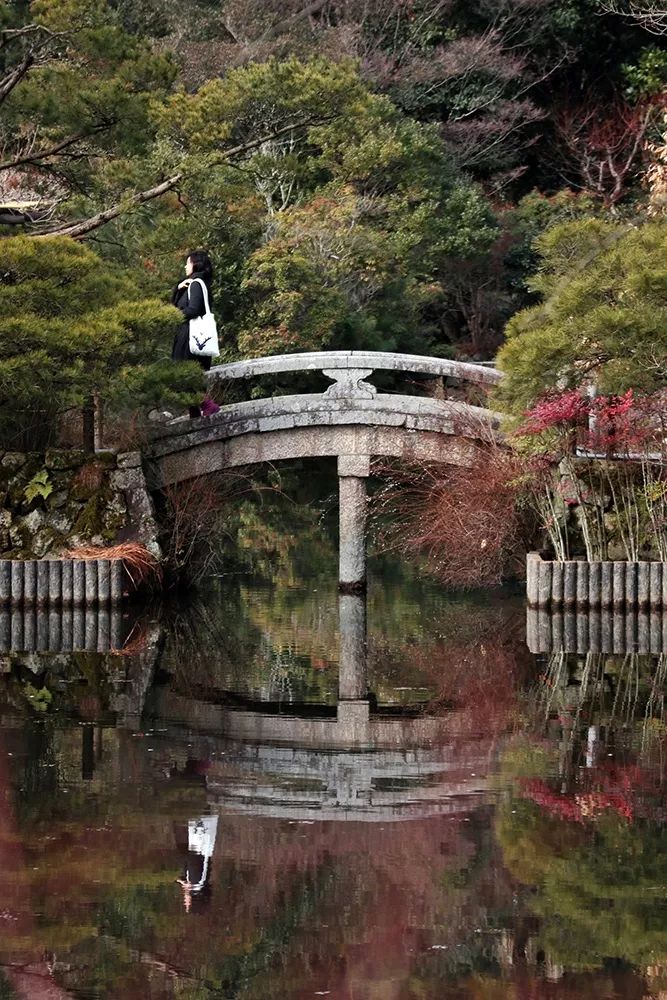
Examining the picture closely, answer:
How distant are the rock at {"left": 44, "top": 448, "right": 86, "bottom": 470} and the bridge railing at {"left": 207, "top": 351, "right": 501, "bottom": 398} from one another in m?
1.51

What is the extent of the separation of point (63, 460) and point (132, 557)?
1503mm

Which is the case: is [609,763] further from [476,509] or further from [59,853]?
[476,509]

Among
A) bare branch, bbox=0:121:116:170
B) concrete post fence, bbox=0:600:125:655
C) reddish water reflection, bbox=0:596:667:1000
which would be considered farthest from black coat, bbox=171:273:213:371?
reddish water reflection, bbox=0:596:667:1000

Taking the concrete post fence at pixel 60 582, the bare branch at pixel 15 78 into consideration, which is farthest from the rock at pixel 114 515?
the bare branch at pixel 15 78

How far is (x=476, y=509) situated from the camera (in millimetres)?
18484

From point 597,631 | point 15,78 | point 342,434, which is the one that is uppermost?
point 15,78

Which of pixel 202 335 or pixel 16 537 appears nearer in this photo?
pixel 202 335

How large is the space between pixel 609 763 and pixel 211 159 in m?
9.74

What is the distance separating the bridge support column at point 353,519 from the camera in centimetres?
1959

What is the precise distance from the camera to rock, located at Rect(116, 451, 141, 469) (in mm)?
19281

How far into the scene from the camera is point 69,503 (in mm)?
19078

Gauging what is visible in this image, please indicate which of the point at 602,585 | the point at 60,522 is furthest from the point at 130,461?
the point at 602,585

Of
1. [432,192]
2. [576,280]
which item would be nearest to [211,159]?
[576,280]

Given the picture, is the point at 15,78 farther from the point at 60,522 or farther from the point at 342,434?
the point at 342,434
